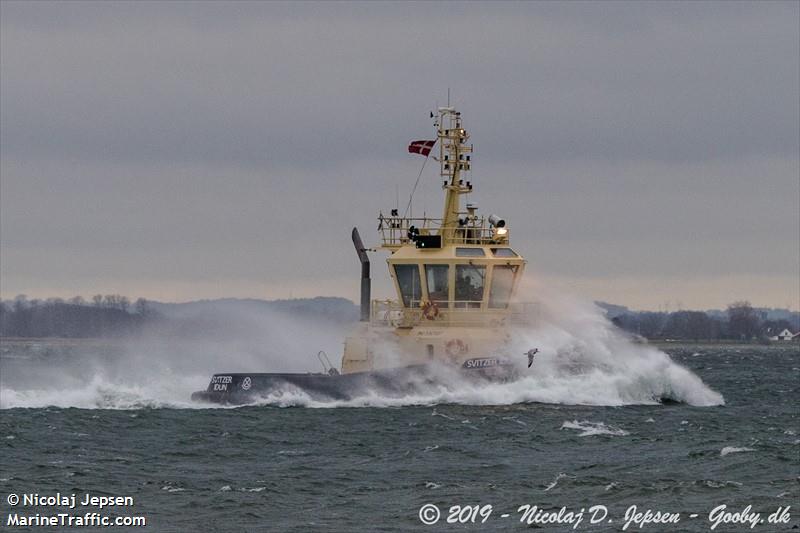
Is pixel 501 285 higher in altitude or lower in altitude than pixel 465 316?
higher

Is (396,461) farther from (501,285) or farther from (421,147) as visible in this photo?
(421,147)

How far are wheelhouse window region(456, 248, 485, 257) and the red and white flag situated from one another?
12.0ft

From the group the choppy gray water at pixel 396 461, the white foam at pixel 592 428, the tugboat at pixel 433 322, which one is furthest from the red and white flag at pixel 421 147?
the white foam at pixel 592 428

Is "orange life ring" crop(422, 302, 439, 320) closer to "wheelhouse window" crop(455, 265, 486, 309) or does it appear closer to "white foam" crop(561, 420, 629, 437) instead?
"wheelhouse window" crop(455, 265, 486, 309)

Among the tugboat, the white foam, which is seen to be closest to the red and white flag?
the tugboat

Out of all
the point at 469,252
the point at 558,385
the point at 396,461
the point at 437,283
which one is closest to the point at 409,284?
the point at 437,283

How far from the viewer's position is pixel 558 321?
50.1 m

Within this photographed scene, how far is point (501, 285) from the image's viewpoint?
49.1 m

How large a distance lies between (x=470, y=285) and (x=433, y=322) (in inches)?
64.7

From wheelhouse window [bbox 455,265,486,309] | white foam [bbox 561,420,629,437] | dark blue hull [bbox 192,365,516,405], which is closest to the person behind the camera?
white foam [bbox 561,420,629,437]

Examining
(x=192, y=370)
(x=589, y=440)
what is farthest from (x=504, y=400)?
(x=192, y=370)

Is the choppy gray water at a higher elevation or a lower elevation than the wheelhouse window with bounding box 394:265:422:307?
lower

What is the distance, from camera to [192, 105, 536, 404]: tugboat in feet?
156

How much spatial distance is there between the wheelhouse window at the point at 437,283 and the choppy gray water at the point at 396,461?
362 centimetres
